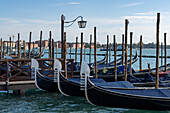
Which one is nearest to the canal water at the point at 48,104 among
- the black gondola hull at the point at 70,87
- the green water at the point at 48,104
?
the green water at the point at 48,104

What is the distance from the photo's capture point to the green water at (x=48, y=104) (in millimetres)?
8656

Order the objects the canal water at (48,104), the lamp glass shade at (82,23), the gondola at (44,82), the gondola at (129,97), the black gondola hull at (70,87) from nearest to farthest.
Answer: the gondola at (129,97), the canal water at (48,104), the black gondola hull at (70,87), the lamp glass shade at (82,23), the gondola at (44,82)

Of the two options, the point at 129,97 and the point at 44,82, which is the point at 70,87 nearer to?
the point at 44,82

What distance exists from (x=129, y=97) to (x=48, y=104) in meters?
2.85

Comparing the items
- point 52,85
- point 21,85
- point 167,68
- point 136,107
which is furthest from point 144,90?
point 167,68

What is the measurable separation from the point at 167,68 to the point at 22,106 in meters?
9.35

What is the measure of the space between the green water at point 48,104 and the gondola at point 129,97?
15.7 inches

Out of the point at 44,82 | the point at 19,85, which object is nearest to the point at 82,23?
the point at 44,82

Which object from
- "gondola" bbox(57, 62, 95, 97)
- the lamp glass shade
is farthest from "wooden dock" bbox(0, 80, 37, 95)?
the lamp glass shade

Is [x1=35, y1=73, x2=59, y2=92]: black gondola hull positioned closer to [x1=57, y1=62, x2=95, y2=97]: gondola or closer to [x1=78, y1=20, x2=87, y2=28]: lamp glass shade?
[x1=57, y1=62, x2=95, y2=97]: gondola

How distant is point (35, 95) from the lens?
434 inches

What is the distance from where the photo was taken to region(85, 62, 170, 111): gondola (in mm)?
7914

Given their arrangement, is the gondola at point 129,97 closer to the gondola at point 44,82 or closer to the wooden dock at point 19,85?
the gondola at point 44,82

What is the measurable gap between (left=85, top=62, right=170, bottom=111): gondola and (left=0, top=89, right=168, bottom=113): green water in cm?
40
